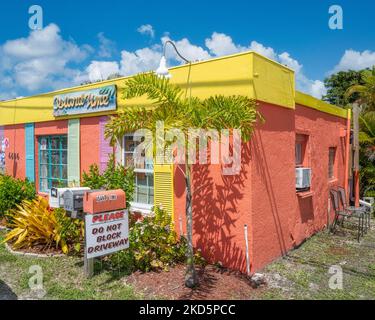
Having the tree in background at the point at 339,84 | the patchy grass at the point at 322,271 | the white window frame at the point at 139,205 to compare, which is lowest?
the patchy grass at the point at 322,271

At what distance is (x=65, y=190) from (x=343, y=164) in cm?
821

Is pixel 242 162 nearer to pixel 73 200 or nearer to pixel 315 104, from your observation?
pixel 73 200

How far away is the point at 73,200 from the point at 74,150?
128 inches

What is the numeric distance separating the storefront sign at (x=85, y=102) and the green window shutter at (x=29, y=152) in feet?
5.14

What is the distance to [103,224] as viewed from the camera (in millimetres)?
5297

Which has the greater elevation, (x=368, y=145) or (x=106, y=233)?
(x=368, y=145)

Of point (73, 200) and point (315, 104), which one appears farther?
point (315, 104)

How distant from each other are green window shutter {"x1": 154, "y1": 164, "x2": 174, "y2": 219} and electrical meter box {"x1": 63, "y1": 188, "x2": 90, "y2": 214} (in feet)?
4.87

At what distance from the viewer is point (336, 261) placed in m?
6.55

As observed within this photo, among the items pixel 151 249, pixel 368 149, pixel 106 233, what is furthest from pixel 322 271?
pixel 368 149

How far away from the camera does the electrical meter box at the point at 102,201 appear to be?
524cm

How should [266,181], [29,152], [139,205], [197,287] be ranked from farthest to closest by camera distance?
[29,152]
[139,205]
[266,181]
[197,287]

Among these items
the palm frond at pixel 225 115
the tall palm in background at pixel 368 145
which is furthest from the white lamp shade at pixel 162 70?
the tall palm in background at pixel 368 145

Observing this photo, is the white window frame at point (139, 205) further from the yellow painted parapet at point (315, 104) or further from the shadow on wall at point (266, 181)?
the yellow painted parapet at point (315, 104)
